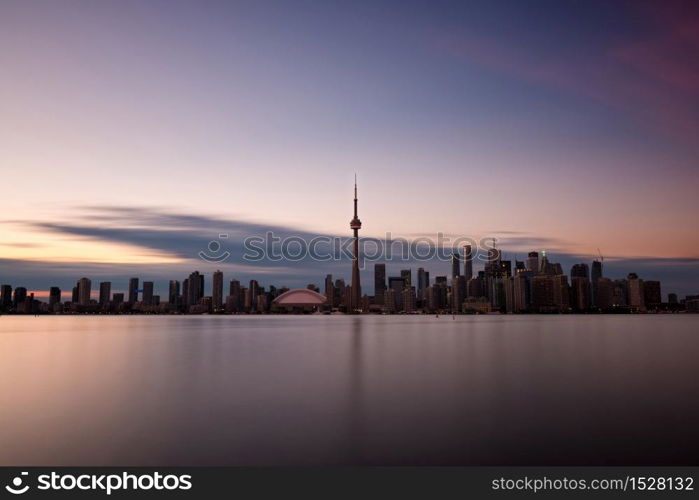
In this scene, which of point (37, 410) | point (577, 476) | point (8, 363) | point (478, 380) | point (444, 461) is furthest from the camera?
point (8, 363)

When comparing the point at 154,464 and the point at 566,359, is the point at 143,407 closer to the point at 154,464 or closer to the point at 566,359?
the point at 154,464

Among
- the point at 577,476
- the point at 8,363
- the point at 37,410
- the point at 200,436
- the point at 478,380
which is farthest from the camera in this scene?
the point at 8,363

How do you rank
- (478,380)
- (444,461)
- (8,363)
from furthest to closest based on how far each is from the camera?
(8,363)
(478,380)
(444,461)

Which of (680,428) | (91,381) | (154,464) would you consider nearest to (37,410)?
(91,381)

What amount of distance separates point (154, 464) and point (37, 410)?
44.4 feet

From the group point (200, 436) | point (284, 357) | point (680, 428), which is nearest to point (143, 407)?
point (200, 436)

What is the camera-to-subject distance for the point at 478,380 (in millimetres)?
37500

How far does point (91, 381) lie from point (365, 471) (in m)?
29.1

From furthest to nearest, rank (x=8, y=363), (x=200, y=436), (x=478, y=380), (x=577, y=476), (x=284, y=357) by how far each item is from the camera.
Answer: (x=284, y=357)
(x=8, y=363)
(x=478, y=380)
(x=200, y=436)
(x=577, y=476)

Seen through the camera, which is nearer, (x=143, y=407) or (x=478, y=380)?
(x=143, y=407)

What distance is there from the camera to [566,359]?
5303cm

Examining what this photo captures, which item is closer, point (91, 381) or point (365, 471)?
point (365, 471)

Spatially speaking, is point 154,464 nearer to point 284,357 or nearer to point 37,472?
point 37,472

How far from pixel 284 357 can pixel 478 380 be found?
2624 cm
